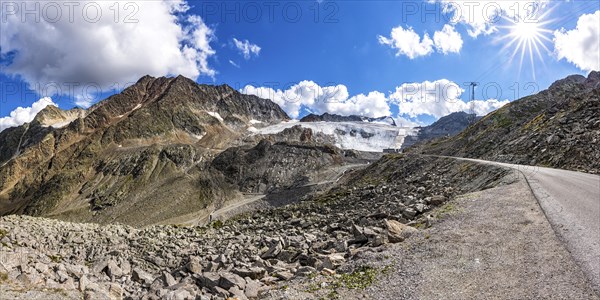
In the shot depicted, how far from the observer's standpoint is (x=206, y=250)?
25375 mm

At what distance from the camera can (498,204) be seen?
19109 mm

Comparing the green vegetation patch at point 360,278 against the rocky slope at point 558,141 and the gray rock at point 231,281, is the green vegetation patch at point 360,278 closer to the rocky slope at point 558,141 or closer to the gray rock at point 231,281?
the gray rock at point 231,281

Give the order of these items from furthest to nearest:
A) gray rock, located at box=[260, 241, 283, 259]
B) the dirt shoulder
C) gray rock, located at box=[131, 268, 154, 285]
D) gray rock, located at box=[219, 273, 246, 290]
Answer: gray rock, located at box=[131, 268, 154, 285] < gray rock, located at box=[260, 241, 283, 259] < gray rock, located at box=[219, 273, 246, 290] < the dirt shoulder

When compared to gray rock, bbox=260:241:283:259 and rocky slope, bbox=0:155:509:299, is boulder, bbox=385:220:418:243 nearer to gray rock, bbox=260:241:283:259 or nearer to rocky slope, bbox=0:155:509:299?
rocky slope, bbox=0:155:509:299

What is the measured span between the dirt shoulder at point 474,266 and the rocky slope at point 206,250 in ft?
4.64

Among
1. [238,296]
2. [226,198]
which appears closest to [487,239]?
[238,296]

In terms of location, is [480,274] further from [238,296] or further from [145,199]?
[145,199]

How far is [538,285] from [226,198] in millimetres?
180266

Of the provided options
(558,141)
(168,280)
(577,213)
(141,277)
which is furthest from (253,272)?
(558,141)

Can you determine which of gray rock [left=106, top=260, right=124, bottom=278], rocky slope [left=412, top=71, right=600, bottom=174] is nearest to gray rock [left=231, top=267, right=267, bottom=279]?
gray rock [left=106, top=260, right=124, bottom=278]

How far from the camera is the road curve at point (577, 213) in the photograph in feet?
38.0

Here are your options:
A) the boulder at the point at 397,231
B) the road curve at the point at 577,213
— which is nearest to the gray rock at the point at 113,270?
the boulder at the point at 397,231

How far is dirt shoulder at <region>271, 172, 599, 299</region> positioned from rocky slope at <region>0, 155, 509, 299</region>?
4.64 feet

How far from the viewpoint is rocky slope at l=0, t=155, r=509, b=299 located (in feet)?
45.2
